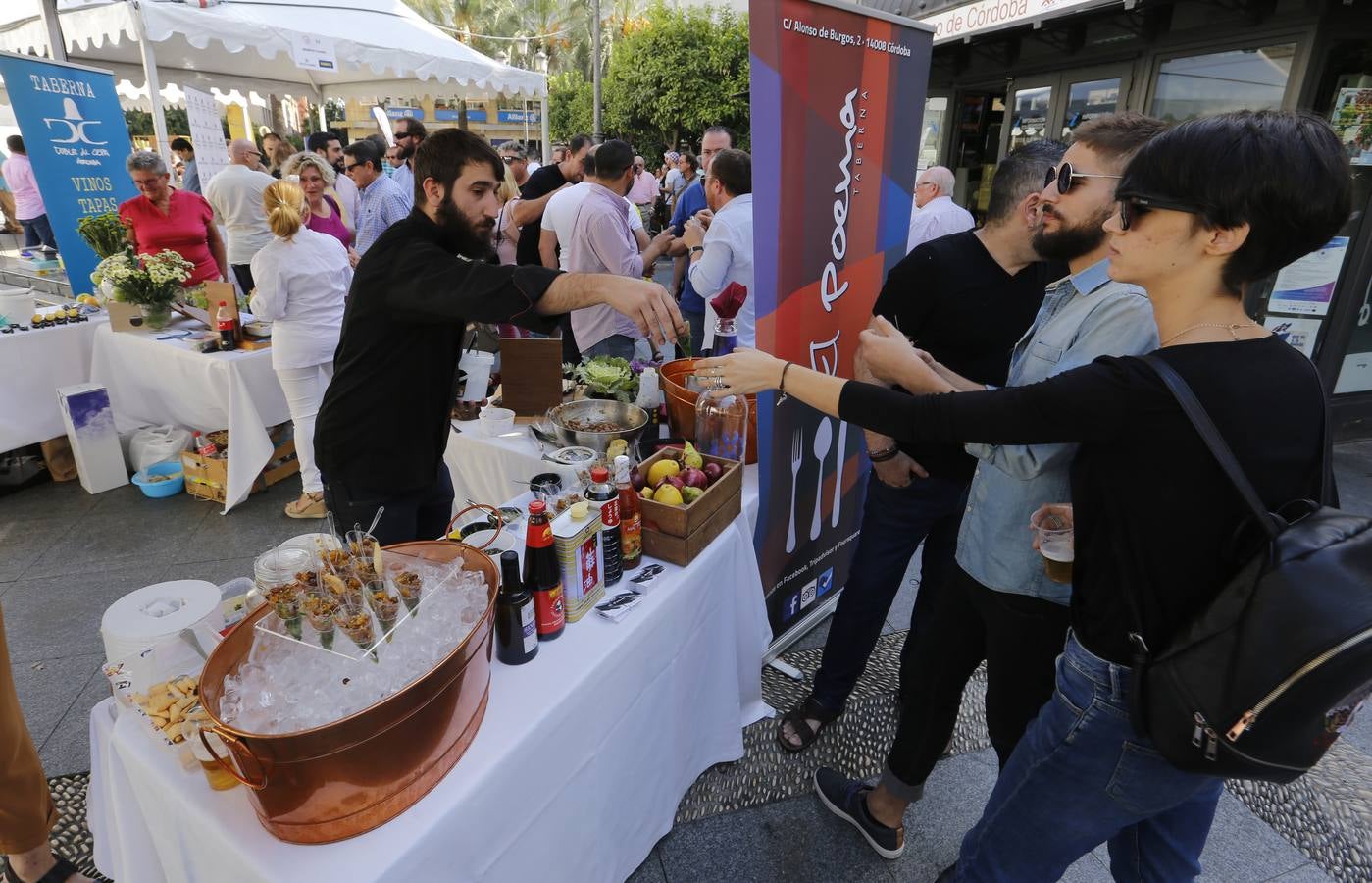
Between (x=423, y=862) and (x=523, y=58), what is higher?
(x=523, y=58)

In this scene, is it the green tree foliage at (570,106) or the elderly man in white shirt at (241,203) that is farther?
the green tree foliage at (570,106)

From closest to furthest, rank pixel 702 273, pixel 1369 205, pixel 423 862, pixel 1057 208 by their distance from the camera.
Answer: pixel 423 862 → pixel 1057 208 → pixel 702 273 → pixel 1369 205

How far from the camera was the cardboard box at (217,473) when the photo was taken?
4.29 metres

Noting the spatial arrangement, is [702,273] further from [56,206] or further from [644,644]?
[56,206]

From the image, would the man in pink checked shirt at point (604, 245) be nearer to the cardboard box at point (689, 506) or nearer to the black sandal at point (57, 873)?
the cardboard box at point (689, 506)

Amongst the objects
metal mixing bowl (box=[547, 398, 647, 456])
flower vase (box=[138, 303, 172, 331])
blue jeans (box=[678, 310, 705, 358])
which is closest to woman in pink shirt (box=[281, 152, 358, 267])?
flower vase (box=[138, 303, 172, 331])

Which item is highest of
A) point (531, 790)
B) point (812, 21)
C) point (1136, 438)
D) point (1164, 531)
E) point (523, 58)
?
point (523, 58)

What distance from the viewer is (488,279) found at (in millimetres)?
1742

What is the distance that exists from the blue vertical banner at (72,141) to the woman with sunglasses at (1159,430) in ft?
22.0

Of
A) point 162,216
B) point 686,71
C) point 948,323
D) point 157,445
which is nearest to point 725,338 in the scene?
point 948,323

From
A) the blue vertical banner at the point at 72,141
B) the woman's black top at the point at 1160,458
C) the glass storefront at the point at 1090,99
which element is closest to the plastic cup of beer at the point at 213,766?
the woman's black top at the point at 1160,458

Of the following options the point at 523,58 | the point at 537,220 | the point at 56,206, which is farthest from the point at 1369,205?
the point at 523,58

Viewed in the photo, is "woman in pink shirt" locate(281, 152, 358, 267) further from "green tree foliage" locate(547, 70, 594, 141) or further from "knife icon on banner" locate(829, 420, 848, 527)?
"green tree foliage" locate(547, 70, 594, 141)

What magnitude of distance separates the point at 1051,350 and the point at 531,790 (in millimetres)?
1462
